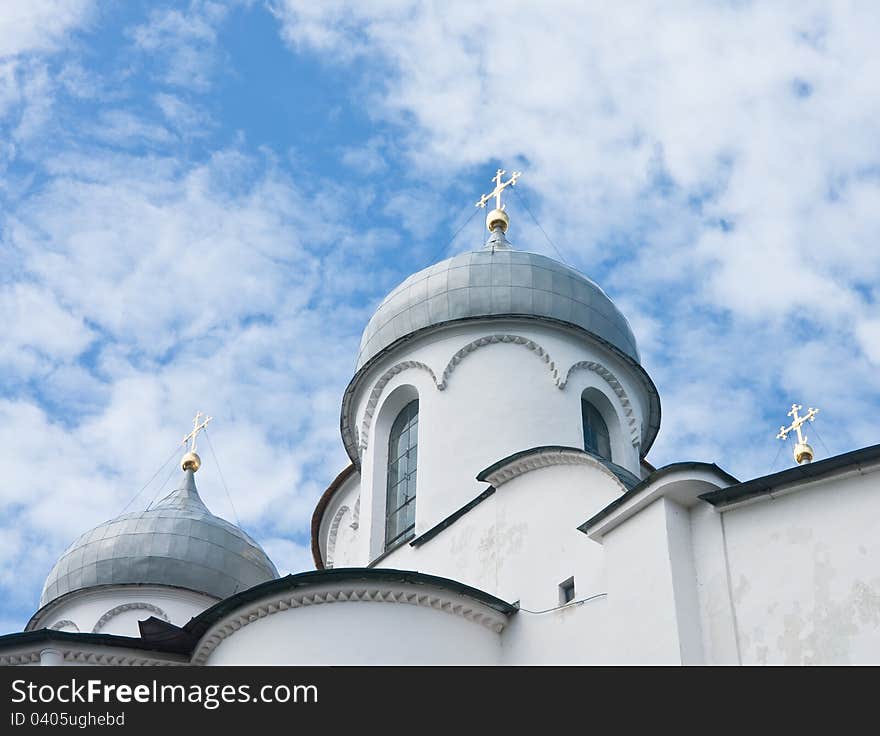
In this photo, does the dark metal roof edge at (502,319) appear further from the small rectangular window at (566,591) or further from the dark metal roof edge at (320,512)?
the small rectangular window at (566,591)

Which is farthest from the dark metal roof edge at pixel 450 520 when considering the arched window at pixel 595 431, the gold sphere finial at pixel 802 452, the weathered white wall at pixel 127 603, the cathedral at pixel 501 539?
the gold sphere finial at pixel 802 452

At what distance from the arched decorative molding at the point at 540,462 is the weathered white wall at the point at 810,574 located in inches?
89.5

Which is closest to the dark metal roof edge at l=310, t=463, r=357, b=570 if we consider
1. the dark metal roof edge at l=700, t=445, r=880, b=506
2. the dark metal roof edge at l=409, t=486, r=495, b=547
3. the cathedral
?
the cathedral

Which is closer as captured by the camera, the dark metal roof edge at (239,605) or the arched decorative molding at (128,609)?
the dark metal roof edge at (239,605)

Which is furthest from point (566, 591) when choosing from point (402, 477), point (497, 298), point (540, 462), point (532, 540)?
point (497, 298)

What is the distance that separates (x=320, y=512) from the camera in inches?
610

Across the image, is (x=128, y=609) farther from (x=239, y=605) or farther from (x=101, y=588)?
(x=239, y=605)

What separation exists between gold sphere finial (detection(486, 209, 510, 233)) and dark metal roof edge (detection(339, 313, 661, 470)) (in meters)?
2.53

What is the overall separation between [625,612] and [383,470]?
542 centimetres

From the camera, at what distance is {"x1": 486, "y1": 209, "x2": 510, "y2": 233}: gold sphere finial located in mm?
15531

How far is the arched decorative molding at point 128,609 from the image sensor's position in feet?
53.9

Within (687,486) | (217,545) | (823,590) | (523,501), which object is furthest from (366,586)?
(217,545)

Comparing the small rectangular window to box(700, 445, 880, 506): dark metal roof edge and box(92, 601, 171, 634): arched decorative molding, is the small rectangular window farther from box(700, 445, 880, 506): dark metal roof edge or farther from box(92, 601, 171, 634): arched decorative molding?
box(92, 601, 171, 634): arched decorative molding
